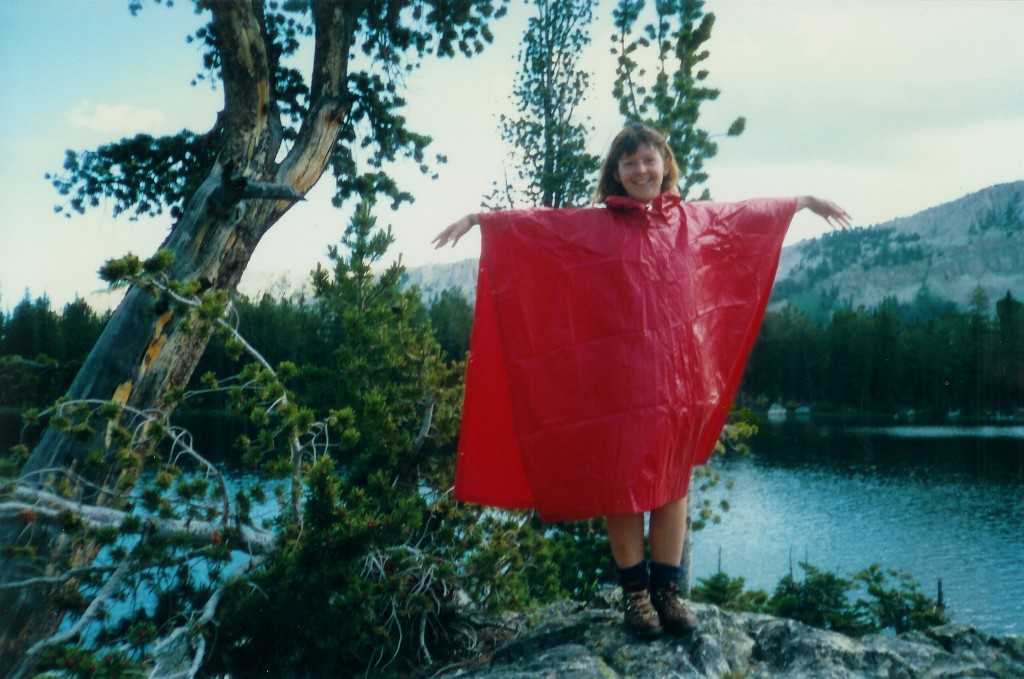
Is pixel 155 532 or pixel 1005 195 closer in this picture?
pixel 155 532

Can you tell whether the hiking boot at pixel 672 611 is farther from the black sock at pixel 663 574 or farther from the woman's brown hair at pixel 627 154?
the woman's brown hair at pixel 627 154

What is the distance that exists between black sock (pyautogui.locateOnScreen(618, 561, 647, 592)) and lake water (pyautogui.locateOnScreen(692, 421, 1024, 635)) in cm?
892

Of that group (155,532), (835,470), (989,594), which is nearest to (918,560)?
(989,594)

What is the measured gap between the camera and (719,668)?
2582 millimetres

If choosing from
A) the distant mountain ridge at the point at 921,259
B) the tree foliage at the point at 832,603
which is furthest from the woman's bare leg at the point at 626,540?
the distant mountain ridge at the point at 921,259

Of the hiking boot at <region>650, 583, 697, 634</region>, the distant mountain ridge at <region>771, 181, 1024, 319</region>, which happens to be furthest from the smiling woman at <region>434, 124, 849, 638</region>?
the distant mountain ridge at <region>771, 181, 1024, 319</region>

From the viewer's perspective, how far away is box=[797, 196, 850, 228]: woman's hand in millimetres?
3014

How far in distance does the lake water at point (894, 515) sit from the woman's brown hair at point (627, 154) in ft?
29.8

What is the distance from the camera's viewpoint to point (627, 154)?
→ 9.36ft

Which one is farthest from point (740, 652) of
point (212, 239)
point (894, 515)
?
point (894, 515)

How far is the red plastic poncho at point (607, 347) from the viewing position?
273 centimetres

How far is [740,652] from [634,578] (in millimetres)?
433

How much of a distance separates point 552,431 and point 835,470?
82.3 ft

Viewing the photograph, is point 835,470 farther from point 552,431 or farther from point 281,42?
point 552,431
